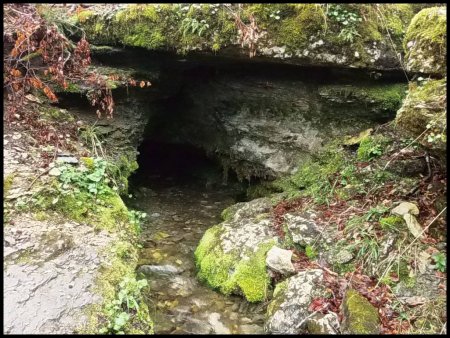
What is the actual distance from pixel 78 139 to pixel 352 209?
4297 millimetres

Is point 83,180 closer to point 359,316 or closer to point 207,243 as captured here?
point 207,243

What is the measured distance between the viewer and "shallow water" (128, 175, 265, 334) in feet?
14.5

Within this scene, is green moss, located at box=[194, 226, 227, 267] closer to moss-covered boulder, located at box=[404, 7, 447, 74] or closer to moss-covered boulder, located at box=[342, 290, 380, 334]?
moss-covered boulder, located at box=[342, 290, 380, 334]

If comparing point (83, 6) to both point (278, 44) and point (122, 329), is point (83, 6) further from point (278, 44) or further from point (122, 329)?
point (122, 329)

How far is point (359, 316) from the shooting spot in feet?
12.2

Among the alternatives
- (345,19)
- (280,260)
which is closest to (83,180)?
(280,260)

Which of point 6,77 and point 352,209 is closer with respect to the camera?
point 352,209

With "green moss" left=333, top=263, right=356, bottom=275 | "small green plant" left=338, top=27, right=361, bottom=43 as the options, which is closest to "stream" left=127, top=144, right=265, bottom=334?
"green moss" left=333, top=263, right=356, bottom=275

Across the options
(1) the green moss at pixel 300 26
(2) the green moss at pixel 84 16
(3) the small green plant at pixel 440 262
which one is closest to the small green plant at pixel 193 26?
(1) the green moss at pixel 300 26

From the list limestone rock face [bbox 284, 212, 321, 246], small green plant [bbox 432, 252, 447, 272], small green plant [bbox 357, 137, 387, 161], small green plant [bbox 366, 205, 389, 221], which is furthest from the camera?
small green plant [bbox 357, 137, 387, 161]

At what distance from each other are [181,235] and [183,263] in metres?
0.78

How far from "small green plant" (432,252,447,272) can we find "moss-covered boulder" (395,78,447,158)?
1.05 meters

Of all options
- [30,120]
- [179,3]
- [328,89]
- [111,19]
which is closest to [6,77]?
[30,120]

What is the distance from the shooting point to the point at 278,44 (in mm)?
6117
